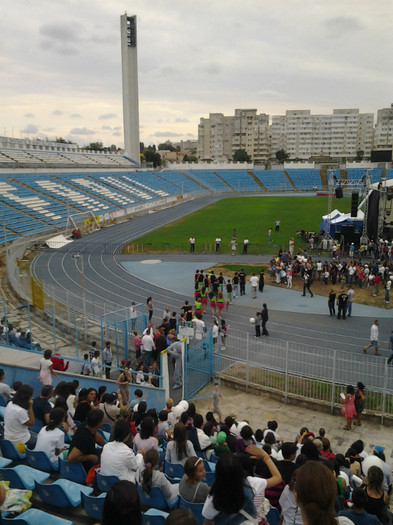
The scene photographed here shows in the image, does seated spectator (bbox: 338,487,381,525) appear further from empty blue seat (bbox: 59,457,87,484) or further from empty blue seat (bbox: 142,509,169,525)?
empty blue seat (bbox: 59,457,87,484)

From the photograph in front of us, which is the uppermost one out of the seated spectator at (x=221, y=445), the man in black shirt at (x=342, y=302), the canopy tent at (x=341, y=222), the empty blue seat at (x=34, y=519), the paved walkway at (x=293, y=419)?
the canopy tent at (x=341, y=222)

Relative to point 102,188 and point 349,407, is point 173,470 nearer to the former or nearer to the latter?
point 349,407

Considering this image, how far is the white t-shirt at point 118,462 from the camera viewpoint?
5008 mm

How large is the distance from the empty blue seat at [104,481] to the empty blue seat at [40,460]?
98 centimetres

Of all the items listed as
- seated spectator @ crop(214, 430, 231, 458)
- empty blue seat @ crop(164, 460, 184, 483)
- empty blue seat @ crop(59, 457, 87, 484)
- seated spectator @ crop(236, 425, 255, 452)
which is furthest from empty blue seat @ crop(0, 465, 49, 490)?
seated spectator @ crop(236, 425, 255, 452)

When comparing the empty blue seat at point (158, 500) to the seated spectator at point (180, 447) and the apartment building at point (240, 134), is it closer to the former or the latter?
the seated spectator at point (180, 447)

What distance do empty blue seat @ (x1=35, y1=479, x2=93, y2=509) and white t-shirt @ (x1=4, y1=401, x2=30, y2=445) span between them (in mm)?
1474

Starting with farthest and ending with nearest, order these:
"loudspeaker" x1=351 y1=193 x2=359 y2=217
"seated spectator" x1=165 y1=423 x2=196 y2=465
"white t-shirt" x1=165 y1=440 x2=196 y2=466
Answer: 1. "loudspeaker" x1=351 y1=193 x2=359 y2=217
2. "white t-shirt" x1=165 y1=440 x2=196 y2=466
3. "seated spectator" x1=165 y1=423 x2=196 y2=465

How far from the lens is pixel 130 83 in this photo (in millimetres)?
97875

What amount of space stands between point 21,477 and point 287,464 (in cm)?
318

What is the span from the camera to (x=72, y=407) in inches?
321

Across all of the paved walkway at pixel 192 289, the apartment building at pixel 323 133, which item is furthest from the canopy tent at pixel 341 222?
the apartment building at pixel 323 133

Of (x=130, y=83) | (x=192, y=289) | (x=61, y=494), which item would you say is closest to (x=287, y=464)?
(x=61, y=494)

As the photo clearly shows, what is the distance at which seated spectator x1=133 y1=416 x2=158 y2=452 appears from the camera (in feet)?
18.9
